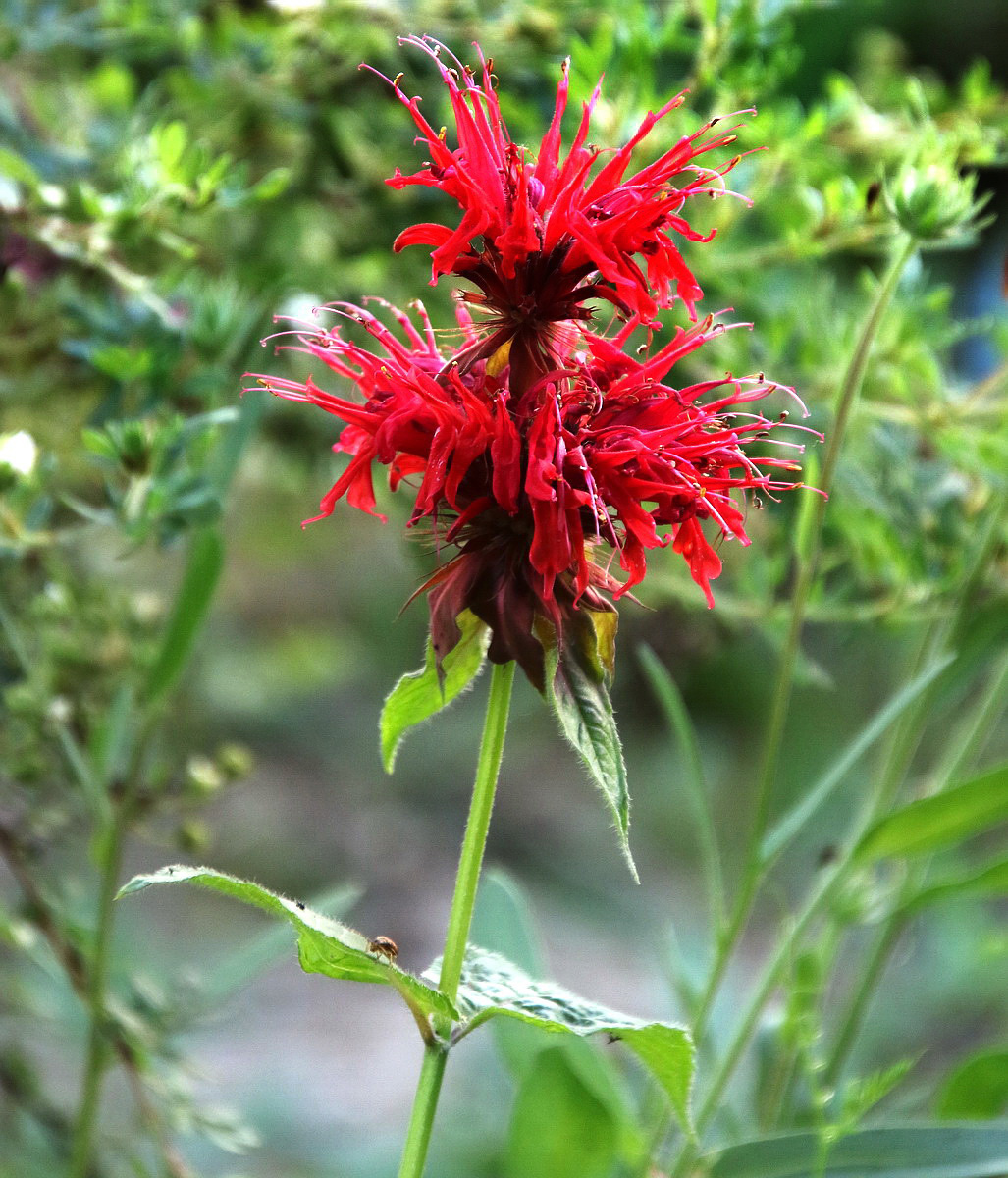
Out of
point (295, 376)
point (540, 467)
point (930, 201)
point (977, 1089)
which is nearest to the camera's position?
point (540, 467)

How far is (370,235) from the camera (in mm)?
756

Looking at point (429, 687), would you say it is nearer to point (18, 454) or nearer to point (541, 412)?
point (541, 412)

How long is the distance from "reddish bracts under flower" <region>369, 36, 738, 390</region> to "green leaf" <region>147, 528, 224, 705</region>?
0.20m

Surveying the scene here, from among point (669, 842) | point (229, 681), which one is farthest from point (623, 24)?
point (669, 842)

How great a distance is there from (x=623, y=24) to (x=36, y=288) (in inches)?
13.0

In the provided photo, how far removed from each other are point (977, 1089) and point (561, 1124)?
201mm

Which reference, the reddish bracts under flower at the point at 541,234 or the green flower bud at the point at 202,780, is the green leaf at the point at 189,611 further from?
the reddish bracts under flower at the point at 541,234

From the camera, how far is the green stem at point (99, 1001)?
0.52 metres

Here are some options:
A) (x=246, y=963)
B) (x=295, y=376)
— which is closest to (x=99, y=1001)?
(x=246, y=963)

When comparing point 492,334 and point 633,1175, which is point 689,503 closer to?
point 492,334

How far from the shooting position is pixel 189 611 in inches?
20.3

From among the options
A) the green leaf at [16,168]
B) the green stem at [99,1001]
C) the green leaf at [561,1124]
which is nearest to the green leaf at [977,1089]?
the green leaf at [561,1124]

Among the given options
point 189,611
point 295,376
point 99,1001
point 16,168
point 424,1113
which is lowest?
point 424,1113

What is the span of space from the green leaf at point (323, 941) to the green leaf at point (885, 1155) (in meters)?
0.22
